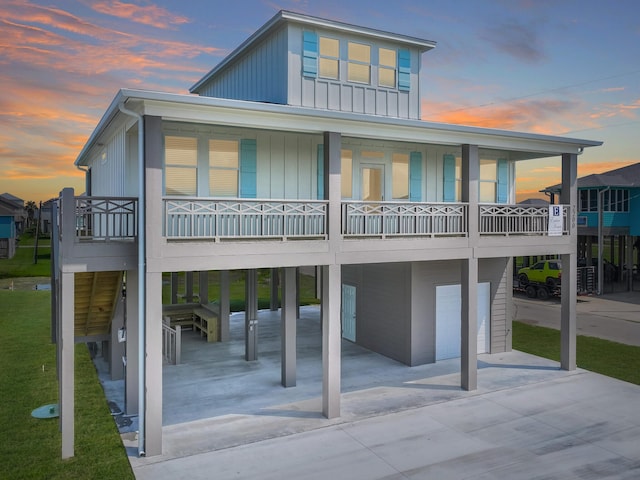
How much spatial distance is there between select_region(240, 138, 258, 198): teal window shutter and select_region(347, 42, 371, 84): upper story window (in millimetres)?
4071

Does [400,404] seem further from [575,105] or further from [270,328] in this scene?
[575,105]

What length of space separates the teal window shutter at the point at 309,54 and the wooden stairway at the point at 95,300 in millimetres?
7289

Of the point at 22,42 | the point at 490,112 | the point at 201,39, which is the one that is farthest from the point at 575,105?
the point at 22,42

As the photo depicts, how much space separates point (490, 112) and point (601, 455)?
77.3 ft

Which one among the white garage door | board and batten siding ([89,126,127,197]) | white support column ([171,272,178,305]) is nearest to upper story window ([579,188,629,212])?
the white garage door

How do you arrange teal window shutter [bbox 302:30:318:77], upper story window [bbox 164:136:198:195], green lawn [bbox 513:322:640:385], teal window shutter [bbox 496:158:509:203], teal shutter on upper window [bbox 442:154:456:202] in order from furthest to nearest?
teal window shutter [bbox 496:158:509:203], teal shutter on upper window [bbox 442:154:456:202], green lawn [bbox 513:322:640:385], teal window shutter [bbox 302:30:318:77], upper story window [bbox 164:136:198:195]

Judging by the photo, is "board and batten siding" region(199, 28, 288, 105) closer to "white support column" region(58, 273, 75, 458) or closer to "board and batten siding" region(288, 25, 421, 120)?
"board and batten siding" region(288, 25, 421, 120)

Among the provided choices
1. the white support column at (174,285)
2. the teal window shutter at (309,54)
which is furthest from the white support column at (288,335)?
the white support column at (174,285)

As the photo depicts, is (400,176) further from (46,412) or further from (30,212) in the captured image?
(30,212)

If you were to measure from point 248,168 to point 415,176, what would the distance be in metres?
5.52

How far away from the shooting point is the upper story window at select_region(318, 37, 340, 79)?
14.4 metres

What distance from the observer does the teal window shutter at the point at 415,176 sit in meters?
15.4

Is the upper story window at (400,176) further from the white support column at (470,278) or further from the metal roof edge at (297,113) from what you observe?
the metal roof edge at (297,113)

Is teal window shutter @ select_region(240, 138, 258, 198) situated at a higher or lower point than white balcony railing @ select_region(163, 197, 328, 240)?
higher
